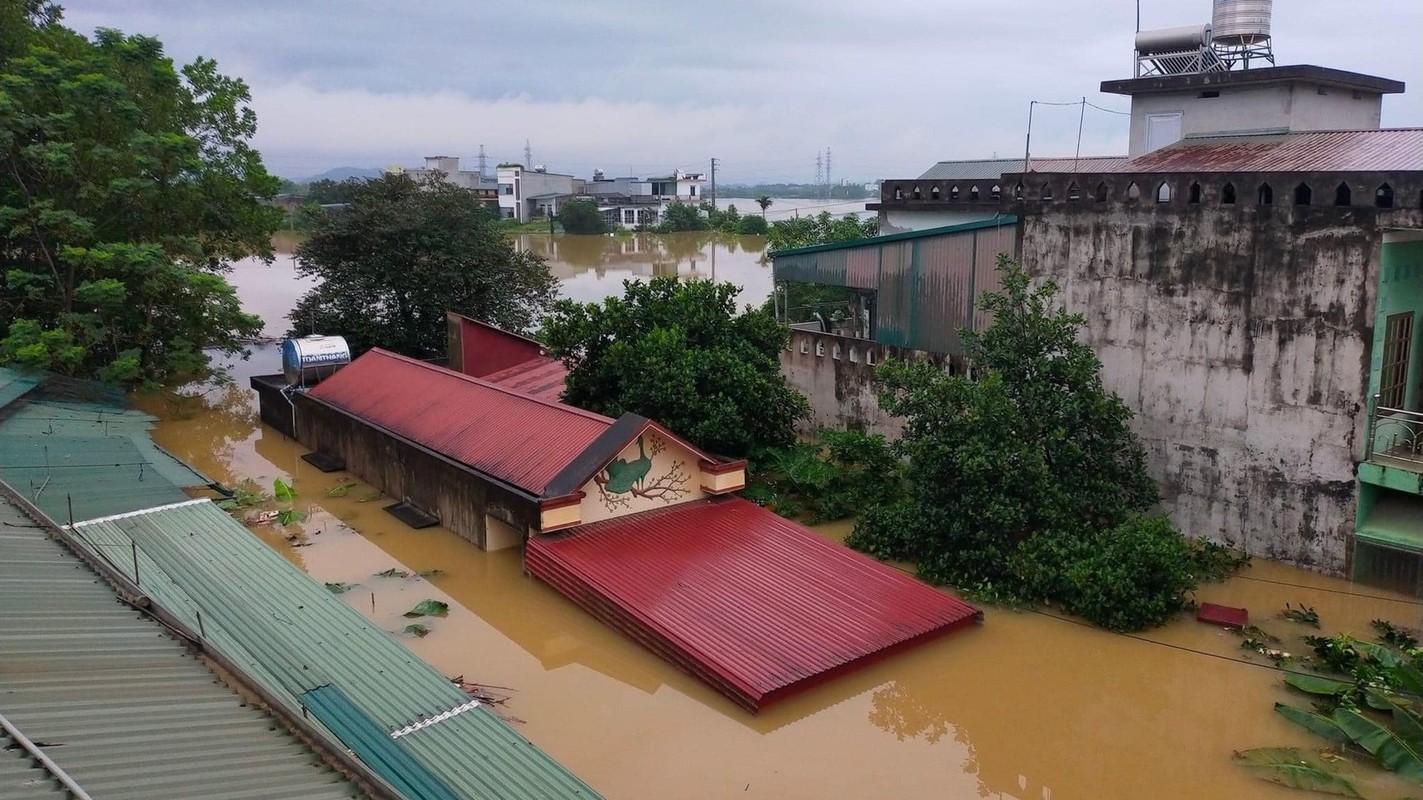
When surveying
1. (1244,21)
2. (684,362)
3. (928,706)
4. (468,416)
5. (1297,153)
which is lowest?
(928,706)

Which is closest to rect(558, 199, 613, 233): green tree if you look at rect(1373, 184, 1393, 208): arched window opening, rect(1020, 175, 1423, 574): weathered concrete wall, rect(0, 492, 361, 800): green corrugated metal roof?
rect(1020, 175, 1423, 574): weathered concrete wall

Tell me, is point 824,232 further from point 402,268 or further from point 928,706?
point 928,706

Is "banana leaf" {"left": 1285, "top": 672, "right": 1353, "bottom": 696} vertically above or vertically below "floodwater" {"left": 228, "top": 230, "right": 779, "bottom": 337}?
below

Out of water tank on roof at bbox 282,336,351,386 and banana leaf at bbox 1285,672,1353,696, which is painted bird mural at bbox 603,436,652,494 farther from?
water tank on roof at bbox 282,336,351,386

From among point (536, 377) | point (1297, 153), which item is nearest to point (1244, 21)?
point (1297, 153)

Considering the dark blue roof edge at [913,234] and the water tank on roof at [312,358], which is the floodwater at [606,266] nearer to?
the water tank on roof at [312,358]

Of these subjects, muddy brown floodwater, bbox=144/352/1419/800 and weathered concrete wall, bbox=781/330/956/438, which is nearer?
muddy brown floodwater, bbox=144/352/1419/800
